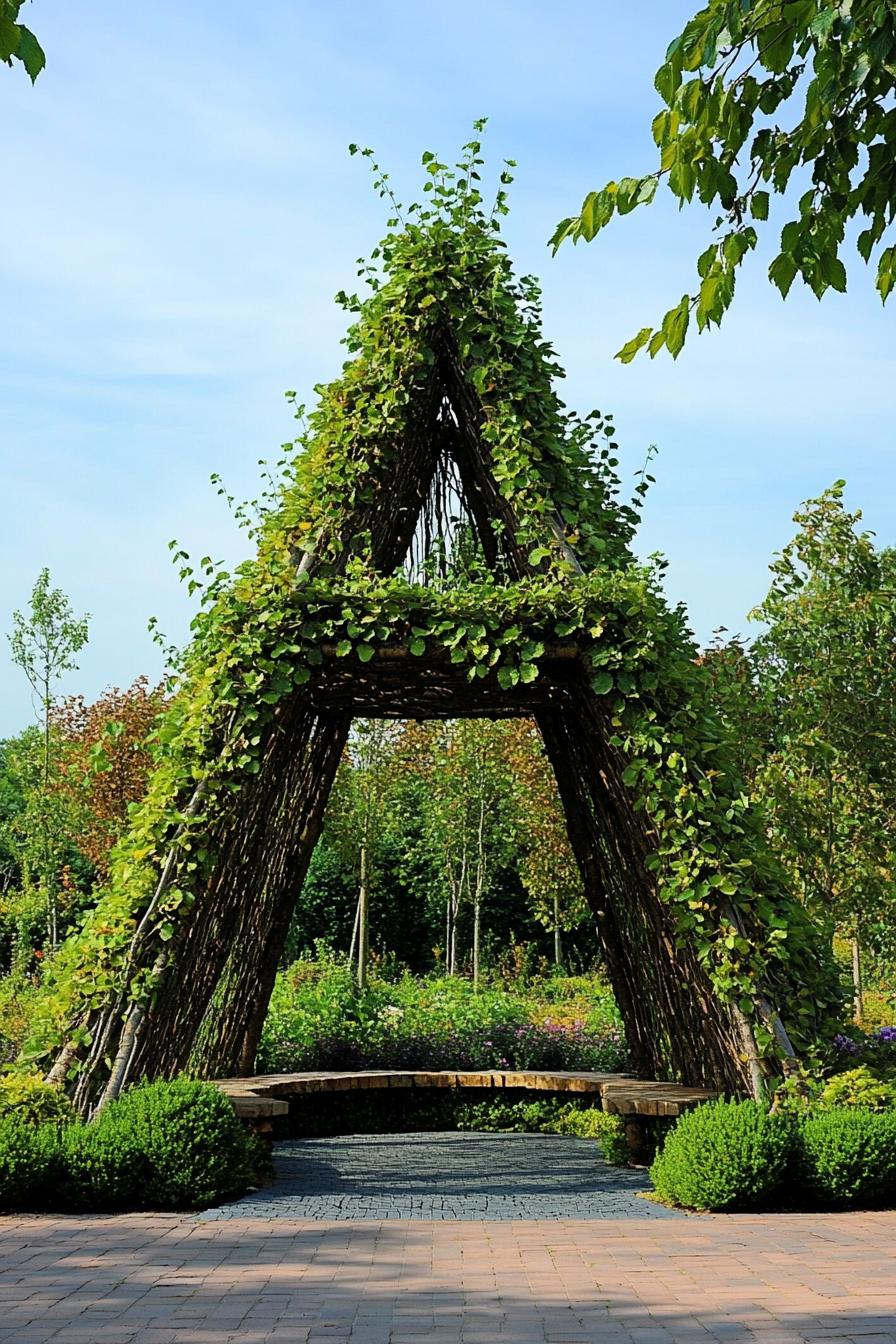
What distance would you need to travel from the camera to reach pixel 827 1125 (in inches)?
237

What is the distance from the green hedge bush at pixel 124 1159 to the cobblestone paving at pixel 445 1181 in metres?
0.23

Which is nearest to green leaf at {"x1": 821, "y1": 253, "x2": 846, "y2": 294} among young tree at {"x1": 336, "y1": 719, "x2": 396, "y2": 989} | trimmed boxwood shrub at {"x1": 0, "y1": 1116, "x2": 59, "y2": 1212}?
trimmed boxwood shrub at {"x1": 0, "y1": 1116, "x2": 59, "y2": 1212}

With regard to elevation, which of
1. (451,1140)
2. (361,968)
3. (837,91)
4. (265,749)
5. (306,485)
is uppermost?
(306,485)

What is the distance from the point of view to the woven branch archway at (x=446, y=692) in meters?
6.64

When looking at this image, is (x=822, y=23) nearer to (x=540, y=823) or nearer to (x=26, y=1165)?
(x=26, y=1165)

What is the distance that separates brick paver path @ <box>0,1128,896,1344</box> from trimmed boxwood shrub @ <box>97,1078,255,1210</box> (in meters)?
0.21

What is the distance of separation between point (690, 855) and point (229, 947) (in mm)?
2816

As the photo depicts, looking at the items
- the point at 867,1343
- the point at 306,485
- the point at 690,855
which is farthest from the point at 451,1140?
the point at 867,1343

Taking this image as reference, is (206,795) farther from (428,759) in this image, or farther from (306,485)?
(428,759)

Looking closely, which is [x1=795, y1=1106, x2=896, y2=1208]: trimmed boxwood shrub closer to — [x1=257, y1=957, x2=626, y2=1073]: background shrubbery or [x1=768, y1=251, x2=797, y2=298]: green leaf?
[x1=768, y1=251, x2=797, y2=298]: green leaf

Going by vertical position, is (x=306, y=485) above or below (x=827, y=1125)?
above

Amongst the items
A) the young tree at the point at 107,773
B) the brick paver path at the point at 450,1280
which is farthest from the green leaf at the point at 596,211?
the young tree at the point at 107,773

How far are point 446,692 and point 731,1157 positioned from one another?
327 cm

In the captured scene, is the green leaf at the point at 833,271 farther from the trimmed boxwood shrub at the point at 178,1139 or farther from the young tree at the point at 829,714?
the young tree at the point at 829,714
